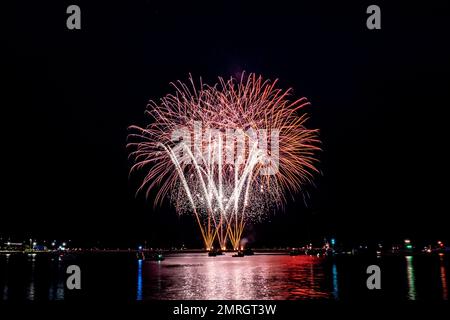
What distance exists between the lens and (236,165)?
43062 mm

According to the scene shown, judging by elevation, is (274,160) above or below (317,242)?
above

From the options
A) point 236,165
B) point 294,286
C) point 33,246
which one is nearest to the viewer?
point 294,286

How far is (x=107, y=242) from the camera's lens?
180625 millimetres

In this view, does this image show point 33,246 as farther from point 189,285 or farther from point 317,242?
point 189,285

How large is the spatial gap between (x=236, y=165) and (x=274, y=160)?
4224 mm

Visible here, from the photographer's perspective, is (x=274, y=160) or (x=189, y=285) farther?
(x=274, y=160)
